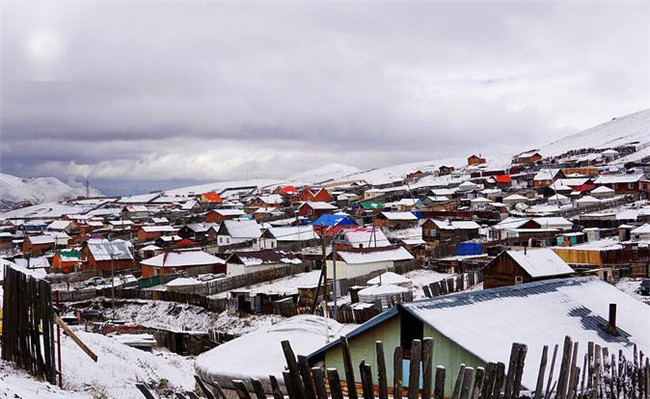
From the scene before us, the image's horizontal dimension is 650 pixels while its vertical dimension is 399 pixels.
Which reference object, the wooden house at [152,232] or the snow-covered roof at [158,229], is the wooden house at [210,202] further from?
the wooden house at [152,232]

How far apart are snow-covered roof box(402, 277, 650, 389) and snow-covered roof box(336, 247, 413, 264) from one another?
91.6ft

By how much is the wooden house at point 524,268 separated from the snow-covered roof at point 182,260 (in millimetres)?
26271

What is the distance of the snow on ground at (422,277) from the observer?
3958 centimetres

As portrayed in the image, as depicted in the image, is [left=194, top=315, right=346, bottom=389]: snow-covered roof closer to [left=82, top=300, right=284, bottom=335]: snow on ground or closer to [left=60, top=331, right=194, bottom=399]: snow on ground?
[left=60, top=331, right=194, bottom=399]: snow on ground

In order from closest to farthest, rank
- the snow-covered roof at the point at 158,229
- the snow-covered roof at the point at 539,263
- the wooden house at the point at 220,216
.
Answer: the snow-covered roof at the point at 539,263
the snow-covered roof at the point at 158,229
the wooden house at the point at 220,216

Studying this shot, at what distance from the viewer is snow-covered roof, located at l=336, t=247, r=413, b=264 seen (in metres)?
45.4

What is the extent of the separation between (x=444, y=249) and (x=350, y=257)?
9228mm

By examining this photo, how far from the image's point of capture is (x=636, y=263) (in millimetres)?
37406

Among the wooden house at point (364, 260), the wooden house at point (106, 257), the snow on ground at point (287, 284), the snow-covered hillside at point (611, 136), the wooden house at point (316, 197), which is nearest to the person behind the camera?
the snow on ground at point (287, 284)

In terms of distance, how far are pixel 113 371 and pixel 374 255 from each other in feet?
106

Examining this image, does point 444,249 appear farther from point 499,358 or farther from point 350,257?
point 499,358

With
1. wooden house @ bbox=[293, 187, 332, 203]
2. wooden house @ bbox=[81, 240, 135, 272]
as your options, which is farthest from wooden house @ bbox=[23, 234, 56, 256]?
wooden house @ bbox=[293, 187, 332, 203]

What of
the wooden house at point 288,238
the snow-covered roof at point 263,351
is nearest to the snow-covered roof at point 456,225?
the wooden house at point 288,238

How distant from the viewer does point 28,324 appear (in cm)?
1395
